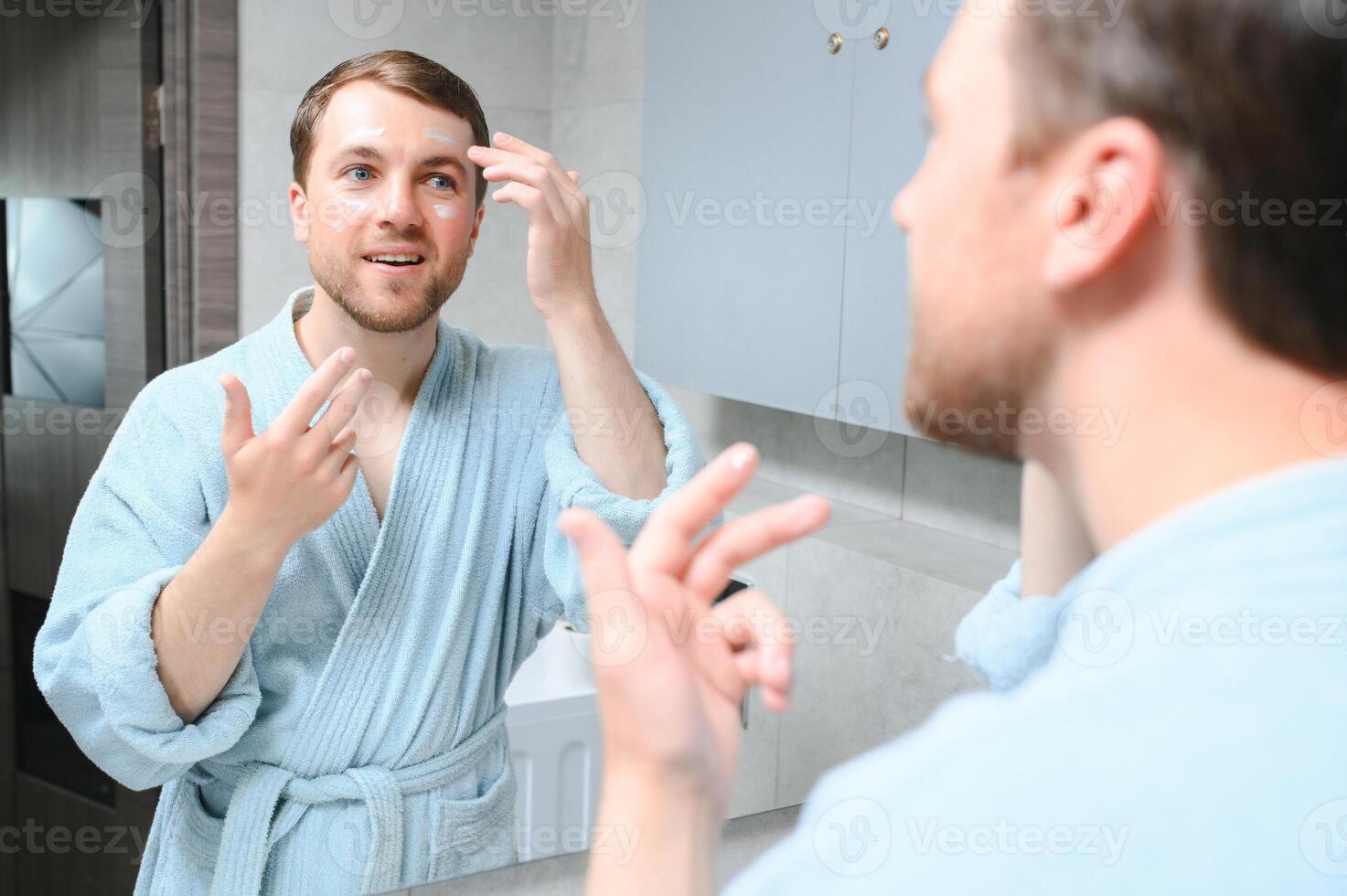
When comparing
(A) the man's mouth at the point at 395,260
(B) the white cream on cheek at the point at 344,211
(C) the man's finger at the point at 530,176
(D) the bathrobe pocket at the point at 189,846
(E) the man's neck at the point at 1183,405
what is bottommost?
(D) the bathrobe pocket at the point at 189,846

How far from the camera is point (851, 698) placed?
112cm

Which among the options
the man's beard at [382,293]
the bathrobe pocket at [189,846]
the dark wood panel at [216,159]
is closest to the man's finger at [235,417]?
the man's beard at [382,293]

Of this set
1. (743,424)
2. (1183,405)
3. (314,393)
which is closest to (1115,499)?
(1183,405)

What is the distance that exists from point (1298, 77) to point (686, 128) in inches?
43.5

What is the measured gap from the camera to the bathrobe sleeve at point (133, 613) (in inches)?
24.3

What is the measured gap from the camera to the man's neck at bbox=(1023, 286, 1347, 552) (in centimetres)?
29

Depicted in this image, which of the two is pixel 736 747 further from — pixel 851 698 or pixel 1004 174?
pixel 851 698

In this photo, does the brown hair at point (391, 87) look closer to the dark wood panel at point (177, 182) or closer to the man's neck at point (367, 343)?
the man's neck at point (367, 343)

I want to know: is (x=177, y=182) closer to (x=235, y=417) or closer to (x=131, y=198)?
(x=131, y=198)

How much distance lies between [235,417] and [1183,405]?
456 mm

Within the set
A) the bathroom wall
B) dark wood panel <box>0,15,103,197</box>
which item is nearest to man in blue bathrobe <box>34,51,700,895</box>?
the bathroom wall

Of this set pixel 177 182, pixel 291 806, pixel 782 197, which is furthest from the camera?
pixel 177 182

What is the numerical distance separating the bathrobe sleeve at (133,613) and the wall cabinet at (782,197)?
616 millimetres

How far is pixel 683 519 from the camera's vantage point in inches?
12.3
